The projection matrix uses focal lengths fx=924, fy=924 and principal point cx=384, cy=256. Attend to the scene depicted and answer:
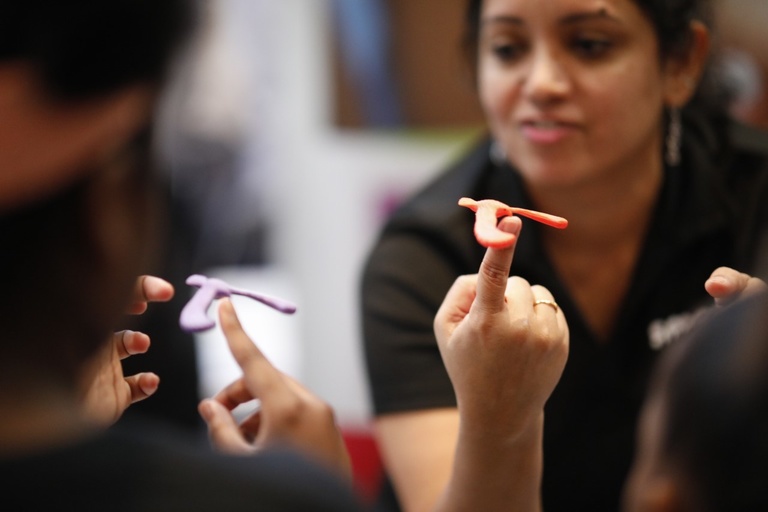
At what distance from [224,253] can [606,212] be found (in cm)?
155

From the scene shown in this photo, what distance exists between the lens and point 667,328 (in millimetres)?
855

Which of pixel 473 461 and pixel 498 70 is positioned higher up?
pixel 498 70

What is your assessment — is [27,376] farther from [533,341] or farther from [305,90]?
[305,90]

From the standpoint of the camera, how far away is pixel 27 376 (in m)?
0.45

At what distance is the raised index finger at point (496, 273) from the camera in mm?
621

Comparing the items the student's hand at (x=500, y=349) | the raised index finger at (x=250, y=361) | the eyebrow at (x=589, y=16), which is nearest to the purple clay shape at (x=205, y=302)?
the raised index finger at (x=250, y=361)

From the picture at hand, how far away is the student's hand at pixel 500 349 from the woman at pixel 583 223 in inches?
4.1

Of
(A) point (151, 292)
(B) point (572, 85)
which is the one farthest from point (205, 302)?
(B) point (572, 85)

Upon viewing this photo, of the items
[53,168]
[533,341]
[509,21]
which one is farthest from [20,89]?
[509,21]

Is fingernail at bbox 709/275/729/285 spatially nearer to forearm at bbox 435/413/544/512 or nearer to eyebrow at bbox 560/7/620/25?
Answer: forearm at bbox 435/413/544/512

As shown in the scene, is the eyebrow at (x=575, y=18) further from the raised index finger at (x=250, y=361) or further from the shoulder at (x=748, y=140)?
the raised index finger at (x=250, y=361)

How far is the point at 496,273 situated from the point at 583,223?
0.32 metres

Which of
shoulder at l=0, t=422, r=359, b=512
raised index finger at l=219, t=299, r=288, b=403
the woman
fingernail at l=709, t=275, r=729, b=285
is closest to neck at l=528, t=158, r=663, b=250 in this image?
the woman

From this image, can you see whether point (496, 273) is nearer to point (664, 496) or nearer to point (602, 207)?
point (664, 496)
